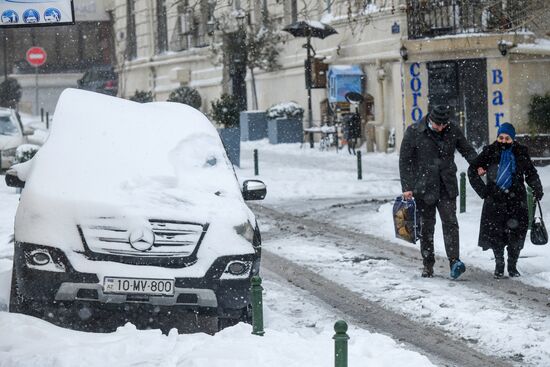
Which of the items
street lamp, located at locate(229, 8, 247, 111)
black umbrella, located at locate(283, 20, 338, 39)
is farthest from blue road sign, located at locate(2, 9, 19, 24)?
street lamp, located at locate(229, 8, 247, 111)

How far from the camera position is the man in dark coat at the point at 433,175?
11.2m

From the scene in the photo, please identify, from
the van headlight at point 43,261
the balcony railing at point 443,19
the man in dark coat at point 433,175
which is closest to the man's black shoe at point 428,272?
the man in dark coat at point 433,175

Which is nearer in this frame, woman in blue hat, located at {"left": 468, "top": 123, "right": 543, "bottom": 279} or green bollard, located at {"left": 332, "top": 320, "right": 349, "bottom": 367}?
green bollard, located at {"left": 332, "top": 320, "right": 349, "bottom": 367}

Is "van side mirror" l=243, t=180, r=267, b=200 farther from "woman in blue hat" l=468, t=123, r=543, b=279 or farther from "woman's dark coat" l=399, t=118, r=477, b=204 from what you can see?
"woman in blue hat" l=468, t=123, r=543, b=279

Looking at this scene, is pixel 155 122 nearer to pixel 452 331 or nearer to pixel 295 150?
pixel 452 331

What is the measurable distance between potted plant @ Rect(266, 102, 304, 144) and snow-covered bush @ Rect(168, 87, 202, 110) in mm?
8705

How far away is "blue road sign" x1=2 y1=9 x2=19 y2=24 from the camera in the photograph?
12.6 meters

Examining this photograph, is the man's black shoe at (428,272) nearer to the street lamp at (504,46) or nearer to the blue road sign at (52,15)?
the blue road sign at (52,15)

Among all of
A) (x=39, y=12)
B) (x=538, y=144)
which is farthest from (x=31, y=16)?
(x=538, y=144)

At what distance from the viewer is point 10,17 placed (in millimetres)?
12844

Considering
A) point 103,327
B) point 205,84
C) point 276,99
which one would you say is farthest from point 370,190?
point 205,84

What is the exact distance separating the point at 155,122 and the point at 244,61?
30771 millimetres

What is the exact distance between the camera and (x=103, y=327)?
877 cm

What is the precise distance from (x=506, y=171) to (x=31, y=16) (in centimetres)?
568
